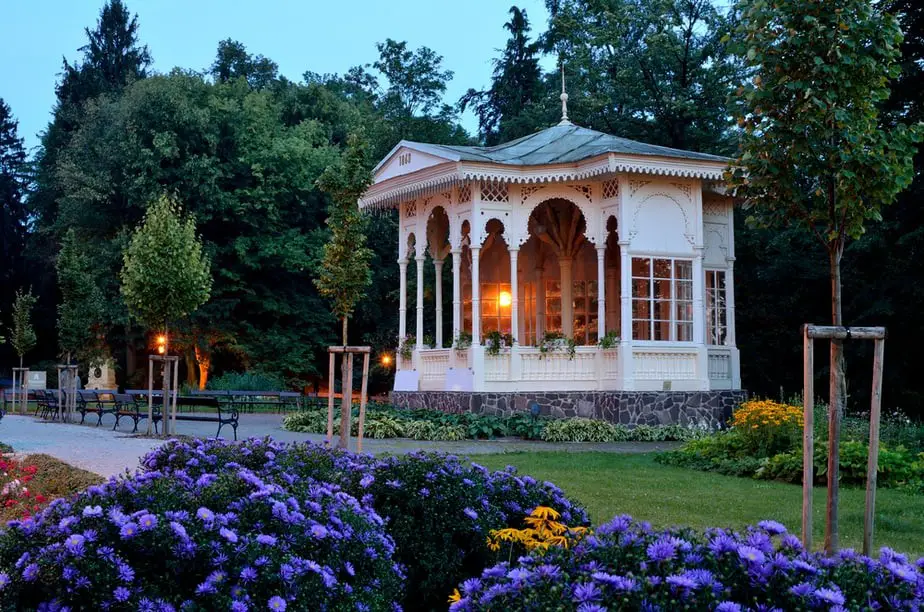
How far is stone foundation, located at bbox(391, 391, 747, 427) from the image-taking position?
18.7 meters

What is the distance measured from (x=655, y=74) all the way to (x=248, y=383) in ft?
52.0

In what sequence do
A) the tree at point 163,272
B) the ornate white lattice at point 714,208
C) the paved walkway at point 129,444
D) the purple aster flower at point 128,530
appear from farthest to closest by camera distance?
the ornate white lattice at point 714,208
the tree at point 163,272
the paved walkway at point 129,444
the purple aster flower at point 128,530

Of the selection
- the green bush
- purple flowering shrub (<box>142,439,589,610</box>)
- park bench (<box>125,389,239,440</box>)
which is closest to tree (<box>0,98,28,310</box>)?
the green bush

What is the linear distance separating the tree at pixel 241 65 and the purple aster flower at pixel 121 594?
4282 cm

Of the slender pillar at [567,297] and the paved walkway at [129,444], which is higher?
the slender pillar at [567,297]

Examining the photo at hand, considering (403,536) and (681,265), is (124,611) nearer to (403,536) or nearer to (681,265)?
(403,536)

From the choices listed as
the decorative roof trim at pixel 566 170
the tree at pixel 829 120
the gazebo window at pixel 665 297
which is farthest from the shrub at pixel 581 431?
the tree at pixel 829 120

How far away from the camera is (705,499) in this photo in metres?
9.58

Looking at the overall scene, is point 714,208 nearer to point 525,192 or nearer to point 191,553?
point 525,192

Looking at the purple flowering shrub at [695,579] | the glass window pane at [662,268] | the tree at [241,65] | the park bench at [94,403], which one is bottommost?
the park bench at [94,403]

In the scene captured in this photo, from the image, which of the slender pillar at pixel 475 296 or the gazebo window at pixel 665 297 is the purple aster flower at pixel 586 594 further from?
the gazebo window at pixel 665 297

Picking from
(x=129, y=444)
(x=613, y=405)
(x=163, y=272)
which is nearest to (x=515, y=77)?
(x=613, y=405)

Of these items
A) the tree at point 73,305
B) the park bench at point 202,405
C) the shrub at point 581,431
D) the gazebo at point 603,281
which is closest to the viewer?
the park bench at point 202,405

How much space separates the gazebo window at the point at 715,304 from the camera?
21.1 metres
